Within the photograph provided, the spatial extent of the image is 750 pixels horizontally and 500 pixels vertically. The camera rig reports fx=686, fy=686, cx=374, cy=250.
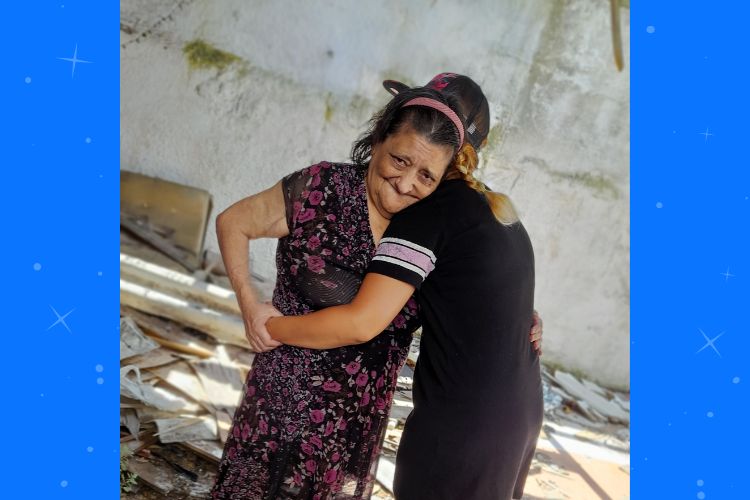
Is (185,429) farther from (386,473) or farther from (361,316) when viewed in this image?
(361,316)

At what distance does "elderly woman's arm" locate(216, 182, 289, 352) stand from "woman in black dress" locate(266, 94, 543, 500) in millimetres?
142

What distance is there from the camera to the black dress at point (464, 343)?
1695mm

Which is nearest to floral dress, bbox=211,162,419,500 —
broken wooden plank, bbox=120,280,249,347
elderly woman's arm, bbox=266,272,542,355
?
elderly woman's arm, bbox=266,272,542,355

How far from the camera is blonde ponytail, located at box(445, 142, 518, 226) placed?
1766mm

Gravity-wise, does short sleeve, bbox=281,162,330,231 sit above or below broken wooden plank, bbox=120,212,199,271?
above

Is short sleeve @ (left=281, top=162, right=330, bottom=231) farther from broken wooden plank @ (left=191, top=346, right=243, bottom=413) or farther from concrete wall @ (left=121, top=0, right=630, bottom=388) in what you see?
concrete wall @ (left=121, top=0, right=630, bottom=388)

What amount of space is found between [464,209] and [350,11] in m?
3.43

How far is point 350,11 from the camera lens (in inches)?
187

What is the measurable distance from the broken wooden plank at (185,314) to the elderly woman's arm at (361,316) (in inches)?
105

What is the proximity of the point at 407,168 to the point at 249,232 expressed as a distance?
0.56m

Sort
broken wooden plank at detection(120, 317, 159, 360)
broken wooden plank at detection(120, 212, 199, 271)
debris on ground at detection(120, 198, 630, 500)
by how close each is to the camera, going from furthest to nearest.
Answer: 1. broken wooden plank at detection(120, 212, 199, 271)
2. broken wooden plank at detection(120, 317, 159, 360)
3. debris on ground at detection(120, 198, 630, 500)

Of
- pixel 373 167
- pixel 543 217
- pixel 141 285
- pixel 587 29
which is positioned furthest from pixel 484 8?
pixel 373 167

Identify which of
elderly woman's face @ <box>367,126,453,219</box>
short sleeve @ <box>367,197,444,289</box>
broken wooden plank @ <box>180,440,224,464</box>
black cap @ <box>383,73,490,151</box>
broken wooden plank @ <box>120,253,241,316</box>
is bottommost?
broken wooden plank @ <box>180,440,224,464</box>

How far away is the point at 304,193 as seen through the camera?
74.1 inches
